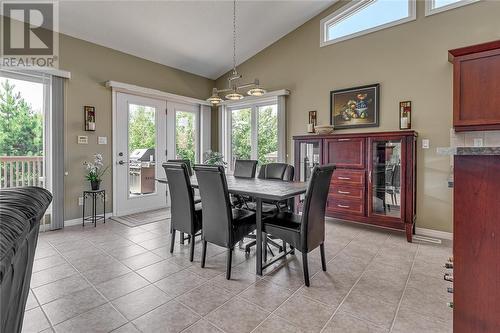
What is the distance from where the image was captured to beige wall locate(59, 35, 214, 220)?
3844 millimetres

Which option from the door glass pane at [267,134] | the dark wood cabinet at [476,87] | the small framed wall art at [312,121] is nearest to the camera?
the dark wood cabinet at [476,87]

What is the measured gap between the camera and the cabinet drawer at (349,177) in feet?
11.5

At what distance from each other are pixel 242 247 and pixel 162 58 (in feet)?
12.4

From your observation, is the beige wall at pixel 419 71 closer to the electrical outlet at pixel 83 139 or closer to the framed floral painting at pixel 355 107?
the framed floral painting at pixel 355 107

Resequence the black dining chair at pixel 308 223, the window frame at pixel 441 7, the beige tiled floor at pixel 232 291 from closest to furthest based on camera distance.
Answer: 1. the beige tiled floor at pixel 232 291
2. the black dining chair at pixel 308 223
3. the window frame at pixel 441 7

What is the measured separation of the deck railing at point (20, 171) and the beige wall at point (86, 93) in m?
0.32

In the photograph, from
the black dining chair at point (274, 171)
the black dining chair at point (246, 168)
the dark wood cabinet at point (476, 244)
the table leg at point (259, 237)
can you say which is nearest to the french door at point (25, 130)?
the black dining chair at point (246, 168)

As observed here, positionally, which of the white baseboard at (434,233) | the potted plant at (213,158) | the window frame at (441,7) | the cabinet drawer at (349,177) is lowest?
the white baseboard at (434,233)

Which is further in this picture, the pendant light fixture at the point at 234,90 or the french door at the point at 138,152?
the french door at the point at 138,152

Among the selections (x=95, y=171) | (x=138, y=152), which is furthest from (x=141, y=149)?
(x=95, y=171)

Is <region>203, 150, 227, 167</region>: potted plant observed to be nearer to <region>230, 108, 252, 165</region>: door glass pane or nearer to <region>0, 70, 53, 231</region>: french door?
<region>230, 108, 252, 165</region>: door glass pane

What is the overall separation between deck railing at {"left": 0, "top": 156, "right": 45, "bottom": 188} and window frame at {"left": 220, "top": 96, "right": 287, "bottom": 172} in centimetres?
329

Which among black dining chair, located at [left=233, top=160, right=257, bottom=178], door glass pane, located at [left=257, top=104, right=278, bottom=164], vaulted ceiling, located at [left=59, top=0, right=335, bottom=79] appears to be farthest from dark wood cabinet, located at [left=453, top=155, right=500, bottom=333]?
door glass pane, located at [left=257, top=104, right=278, bottom=164]

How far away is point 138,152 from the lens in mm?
4688
